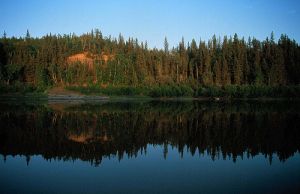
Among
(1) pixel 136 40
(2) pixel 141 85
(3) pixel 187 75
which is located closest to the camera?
(2) pixel 141 85

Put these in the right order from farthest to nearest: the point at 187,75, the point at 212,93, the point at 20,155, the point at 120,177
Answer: the point at 187,75, the point at 212,93, the point at 20,155, the point at 120,177

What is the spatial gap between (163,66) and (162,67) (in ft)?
4.31

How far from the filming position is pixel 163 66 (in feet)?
341

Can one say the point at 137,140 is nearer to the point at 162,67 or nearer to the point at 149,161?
the point at 149,161

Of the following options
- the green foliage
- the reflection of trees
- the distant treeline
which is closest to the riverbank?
the green foliage

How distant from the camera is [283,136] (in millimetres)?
18219

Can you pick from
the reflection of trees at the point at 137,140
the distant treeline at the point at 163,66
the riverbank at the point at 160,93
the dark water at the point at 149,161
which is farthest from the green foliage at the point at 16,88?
the dark water at the point at 149,161

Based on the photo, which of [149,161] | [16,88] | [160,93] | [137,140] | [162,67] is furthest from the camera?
[162,67]

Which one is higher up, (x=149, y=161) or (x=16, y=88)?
(x=16, y=88)

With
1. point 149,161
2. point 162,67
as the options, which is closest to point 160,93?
point 162,67

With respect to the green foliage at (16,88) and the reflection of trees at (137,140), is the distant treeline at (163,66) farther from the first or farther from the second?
the reflection of trees at (137,140)

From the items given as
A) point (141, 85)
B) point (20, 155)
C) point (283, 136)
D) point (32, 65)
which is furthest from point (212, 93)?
point (20, 155)

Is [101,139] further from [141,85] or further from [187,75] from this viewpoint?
[187,75]

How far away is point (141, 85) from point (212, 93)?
19.5 m
